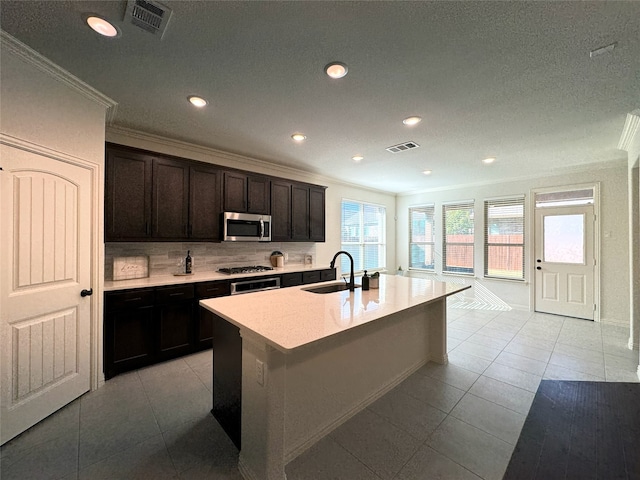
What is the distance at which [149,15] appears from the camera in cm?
148

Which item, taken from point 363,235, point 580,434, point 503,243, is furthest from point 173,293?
point 503,243

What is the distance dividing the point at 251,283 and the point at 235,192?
130cm

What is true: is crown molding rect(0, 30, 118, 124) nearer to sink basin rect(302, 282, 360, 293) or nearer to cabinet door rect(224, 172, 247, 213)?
cabinet door rect(224, 172, 247, 213)

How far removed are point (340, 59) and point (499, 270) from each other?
210 inches

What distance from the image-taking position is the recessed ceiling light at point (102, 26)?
150 centimetres

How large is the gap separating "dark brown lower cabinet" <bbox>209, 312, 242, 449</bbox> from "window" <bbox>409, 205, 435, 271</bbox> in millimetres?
Result: 5629

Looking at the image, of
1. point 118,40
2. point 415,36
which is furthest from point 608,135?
point 118,40

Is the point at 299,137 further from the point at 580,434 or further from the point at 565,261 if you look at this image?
the point at 565,261

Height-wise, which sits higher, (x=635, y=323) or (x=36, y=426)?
(x=635, y=323)

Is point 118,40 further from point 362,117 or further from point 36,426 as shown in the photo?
point 36,426

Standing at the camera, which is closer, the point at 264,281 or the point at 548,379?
the point at 548,379

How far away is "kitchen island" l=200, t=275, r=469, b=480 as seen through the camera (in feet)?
4.54

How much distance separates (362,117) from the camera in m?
2.65

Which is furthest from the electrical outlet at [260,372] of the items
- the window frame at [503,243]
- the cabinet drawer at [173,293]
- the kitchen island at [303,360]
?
the window frame at [503,243]
